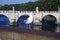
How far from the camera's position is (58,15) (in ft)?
167

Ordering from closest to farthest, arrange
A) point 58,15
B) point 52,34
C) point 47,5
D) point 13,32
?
point 52,34 → point 13,32 → point 58,15 → point 47,5

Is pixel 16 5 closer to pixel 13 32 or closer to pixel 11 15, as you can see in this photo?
pixel 11 15

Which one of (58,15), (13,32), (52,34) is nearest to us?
(52,34)

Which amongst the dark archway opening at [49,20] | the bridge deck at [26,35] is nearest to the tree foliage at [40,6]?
the dark archway opening at [49,20]

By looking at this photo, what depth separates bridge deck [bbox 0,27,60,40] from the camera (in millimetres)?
5926

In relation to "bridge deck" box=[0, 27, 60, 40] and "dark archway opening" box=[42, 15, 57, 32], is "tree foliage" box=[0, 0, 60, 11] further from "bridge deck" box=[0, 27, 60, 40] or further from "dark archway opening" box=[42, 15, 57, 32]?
"bridge deck" box=[0, 27, 60, 40]

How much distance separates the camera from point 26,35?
6.30m

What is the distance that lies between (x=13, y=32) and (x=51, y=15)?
146 feet

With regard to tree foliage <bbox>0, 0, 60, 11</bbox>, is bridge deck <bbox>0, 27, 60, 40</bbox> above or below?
below

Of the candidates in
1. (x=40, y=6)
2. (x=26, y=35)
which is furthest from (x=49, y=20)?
(x=26, y=35)

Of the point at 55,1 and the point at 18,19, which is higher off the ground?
the point at 55,1

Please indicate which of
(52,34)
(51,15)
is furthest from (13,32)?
(51,15)

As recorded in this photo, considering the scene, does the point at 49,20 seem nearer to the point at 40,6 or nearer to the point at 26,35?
the point at 40,6

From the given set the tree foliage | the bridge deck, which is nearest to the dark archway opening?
the tree foliage
